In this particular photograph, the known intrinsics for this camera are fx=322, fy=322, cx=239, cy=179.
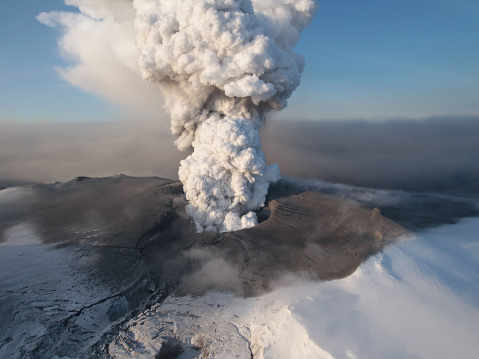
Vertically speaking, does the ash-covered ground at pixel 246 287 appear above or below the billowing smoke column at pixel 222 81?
below

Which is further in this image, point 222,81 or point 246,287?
point 222,81

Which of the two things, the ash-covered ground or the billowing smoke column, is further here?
the billowing smoke column

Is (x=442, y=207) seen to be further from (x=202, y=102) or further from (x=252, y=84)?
(x=202, y=102)

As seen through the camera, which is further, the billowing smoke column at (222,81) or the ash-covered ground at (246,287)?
the billowing smoke column at (222,81)

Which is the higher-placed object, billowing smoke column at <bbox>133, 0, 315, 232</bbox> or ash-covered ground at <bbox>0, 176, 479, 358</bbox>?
billowing smoke column at <bbox>133, 0, 315, 232</bbox>

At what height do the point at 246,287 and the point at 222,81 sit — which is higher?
the point at 222,81
